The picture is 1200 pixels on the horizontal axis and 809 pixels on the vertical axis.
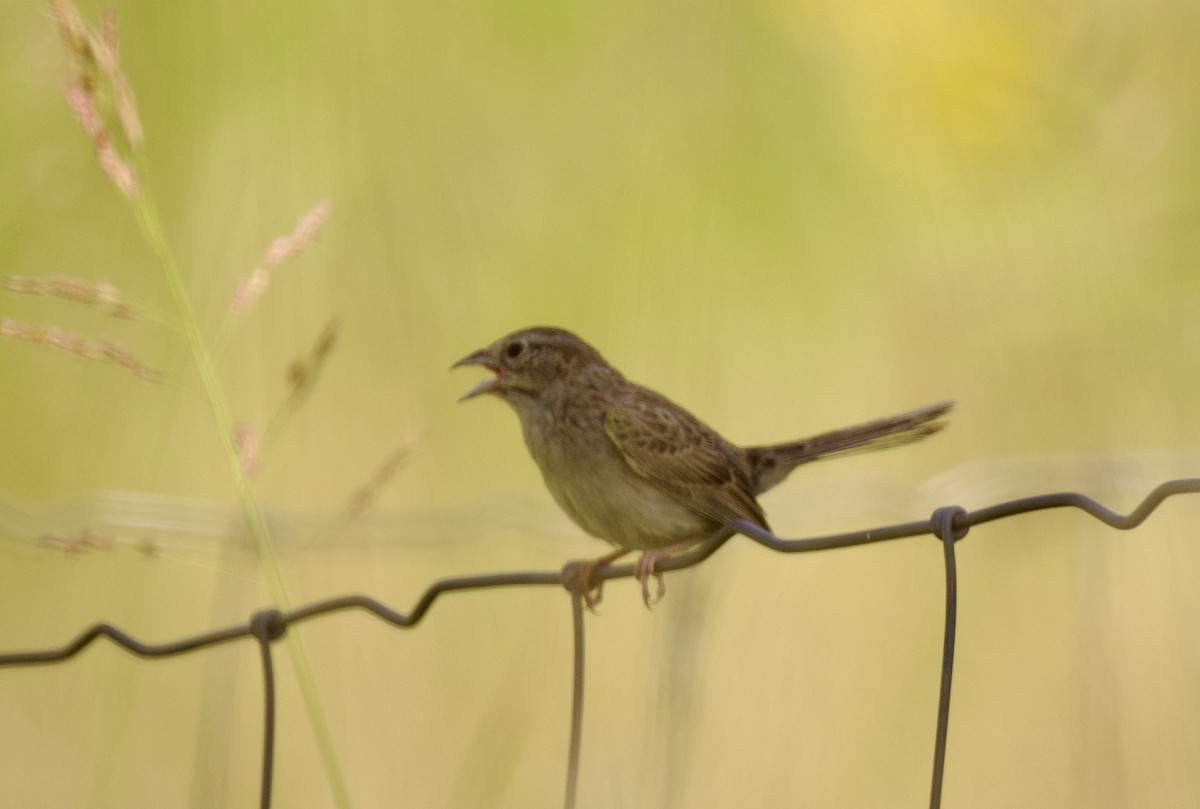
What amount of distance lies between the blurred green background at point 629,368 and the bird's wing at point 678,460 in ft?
0.48

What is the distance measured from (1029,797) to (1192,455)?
1.19m

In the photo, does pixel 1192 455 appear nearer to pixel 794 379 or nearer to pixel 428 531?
pixel 428 531

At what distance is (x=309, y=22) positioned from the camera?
5020mm

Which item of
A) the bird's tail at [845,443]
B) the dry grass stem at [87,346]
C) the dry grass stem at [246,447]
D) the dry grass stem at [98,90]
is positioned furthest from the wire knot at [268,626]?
the bird's tail at [845,443]

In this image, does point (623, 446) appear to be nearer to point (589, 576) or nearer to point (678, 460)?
point (678, 460)

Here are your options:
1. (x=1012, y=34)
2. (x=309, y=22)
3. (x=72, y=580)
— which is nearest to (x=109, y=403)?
(x=72, y=580)

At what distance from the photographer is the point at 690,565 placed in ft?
7.88

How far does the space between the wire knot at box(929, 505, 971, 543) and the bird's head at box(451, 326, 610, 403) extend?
1981 millimetres

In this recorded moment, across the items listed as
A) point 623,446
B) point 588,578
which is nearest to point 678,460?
point 623,446

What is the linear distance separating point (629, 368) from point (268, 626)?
2.41 m

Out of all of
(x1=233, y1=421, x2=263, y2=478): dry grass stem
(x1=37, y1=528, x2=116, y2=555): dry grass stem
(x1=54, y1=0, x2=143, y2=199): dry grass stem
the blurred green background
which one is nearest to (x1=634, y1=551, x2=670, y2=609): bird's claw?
the blurred green background

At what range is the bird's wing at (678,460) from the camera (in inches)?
143

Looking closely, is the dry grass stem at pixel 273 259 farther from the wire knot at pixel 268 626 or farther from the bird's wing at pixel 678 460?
the bird's wing at pixel 678 460

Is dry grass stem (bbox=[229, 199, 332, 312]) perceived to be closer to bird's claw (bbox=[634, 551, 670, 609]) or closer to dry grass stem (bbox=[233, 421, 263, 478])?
dry grass stem (bbox=[233, 421, 263, 478])
